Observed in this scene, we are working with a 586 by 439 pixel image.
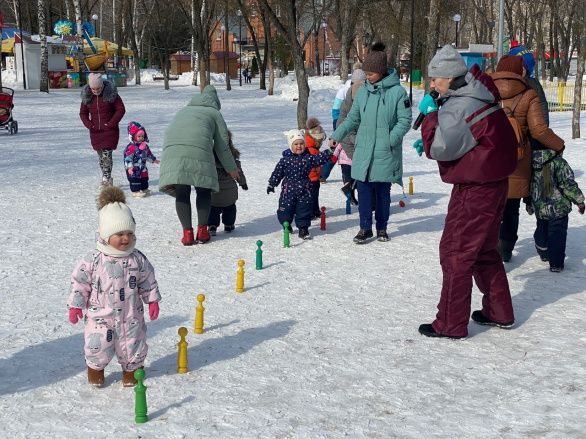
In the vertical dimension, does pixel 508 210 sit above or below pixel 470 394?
above

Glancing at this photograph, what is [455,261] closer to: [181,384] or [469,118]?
[469,118]

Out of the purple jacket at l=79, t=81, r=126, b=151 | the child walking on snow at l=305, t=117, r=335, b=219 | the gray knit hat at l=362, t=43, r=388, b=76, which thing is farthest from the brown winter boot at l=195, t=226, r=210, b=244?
the purple jacket at l=79, t=81, r=126, b=151

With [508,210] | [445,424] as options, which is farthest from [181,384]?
[508,210]

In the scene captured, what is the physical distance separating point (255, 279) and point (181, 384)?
270 cm

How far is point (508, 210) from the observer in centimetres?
784

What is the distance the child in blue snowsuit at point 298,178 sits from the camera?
9336 mm

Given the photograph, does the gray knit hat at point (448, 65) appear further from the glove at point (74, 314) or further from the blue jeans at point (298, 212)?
the blue jeans at point (298, 212)

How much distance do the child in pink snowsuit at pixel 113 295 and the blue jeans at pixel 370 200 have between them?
4.42 metres

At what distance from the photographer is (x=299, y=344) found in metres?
5.86

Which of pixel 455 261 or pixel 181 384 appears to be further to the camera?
pixel 455 261

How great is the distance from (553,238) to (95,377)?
187 inches

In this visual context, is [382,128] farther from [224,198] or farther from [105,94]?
[105,94]

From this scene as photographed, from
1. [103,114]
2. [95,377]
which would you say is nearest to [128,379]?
[95,377]

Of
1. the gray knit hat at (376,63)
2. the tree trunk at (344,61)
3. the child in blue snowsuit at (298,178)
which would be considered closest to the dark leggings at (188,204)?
the child in blue snowsuit at (298,178)
